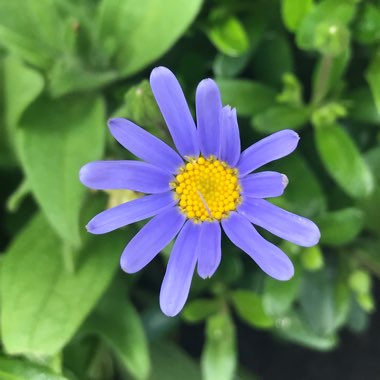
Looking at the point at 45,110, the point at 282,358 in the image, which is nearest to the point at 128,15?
the point at 45,110

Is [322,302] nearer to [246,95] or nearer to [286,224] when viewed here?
[246,95]

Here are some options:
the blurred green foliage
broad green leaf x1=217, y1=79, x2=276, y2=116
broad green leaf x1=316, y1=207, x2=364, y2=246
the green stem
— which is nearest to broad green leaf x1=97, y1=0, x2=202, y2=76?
the blurred green foliage

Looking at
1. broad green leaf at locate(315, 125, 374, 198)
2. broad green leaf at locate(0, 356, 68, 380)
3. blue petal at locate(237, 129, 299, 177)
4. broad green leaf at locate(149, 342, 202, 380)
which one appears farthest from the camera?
broad green leaf at locate(149, 342, 202, 380)

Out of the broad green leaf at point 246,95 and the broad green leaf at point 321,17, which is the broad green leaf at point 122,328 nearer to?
the broad green leaf at point 246,95

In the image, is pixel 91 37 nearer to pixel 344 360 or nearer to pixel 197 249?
pixel 197 249

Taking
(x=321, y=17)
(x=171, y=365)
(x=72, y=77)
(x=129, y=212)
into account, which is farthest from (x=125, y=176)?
(x=171, y=365)

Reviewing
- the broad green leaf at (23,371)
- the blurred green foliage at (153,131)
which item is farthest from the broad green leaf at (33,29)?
the broad green leaf at (23,371)

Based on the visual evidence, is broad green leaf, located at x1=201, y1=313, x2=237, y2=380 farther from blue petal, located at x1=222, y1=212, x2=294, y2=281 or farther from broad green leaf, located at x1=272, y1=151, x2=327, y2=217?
blue petal, located at x1=222, y1=212, x2=294, y2=281
